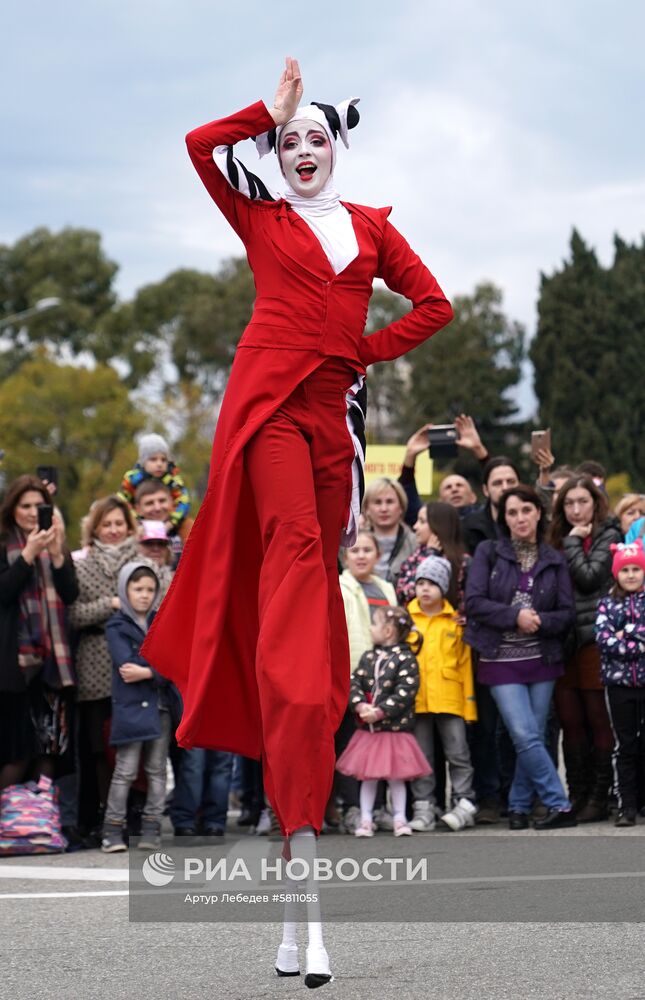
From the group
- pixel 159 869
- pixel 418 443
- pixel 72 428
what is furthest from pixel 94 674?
pixel 72 428

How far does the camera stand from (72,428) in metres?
42.6

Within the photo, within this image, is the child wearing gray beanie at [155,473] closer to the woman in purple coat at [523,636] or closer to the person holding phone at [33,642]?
the person holding phone at [33,642]

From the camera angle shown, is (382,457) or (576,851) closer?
(576,851)

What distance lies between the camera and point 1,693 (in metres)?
9.04

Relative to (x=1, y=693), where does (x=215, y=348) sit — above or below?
above

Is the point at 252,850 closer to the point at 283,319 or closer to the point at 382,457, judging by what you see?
the point at 283,319

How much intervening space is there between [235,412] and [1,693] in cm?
446

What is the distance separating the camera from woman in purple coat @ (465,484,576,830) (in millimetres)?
9023

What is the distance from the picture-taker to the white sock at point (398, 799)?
29.7ft

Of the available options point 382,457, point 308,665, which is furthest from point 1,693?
point 382,457

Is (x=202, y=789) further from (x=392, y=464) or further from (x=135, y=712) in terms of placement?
(x=392, y=464)

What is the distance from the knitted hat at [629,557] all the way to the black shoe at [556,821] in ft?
4.29

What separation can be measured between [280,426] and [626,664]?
4.40m

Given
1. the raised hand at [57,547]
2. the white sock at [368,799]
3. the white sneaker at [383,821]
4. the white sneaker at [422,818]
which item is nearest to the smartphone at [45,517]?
the raised hand at [57,547]
